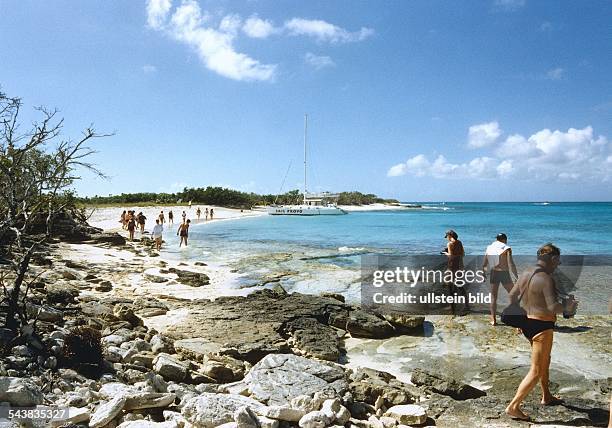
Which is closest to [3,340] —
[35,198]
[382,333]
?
[35,198]

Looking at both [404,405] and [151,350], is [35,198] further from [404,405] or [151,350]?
[404,405]

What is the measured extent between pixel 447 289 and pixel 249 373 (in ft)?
24.6

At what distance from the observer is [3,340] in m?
5.65

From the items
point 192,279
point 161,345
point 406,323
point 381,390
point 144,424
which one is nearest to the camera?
point 144,424

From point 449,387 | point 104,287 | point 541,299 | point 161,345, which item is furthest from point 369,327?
point 104,287

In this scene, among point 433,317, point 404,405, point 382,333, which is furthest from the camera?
point 433,317

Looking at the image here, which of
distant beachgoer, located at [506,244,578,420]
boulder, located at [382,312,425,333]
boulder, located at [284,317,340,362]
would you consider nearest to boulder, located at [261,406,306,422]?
distant beachgoer, located at [506,244,578,420]

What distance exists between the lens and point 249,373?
5996 mm

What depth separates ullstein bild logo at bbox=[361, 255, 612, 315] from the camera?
11.1 meters

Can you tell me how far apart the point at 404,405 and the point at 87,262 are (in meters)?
Result: 15.5

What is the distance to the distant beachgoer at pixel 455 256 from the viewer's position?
10438 millimetres

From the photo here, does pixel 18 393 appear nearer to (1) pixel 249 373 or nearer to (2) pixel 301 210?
(1) pixel 249 373

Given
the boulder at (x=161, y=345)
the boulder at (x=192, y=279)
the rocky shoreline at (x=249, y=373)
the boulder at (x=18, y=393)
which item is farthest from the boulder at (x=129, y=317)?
the boulder at (x=192, y=279)

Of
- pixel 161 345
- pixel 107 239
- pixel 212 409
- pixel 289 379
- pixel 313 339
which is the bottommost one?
pixel 313 339
